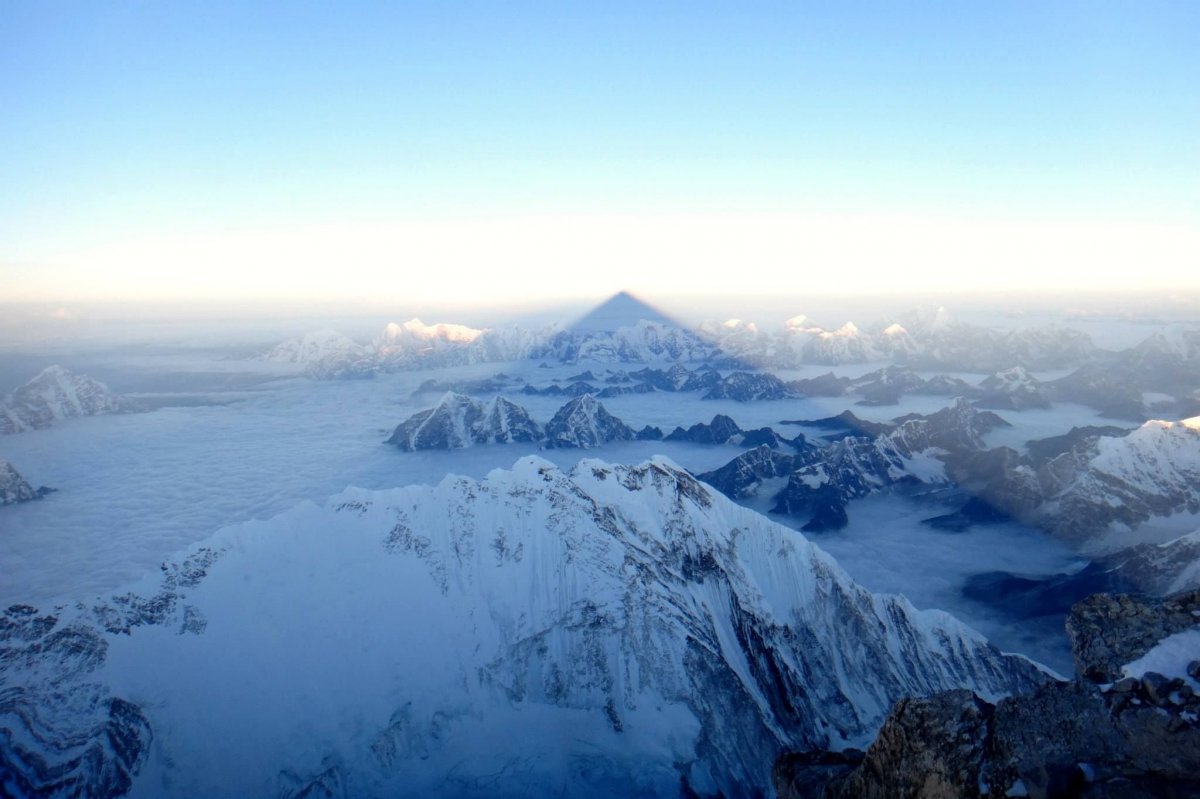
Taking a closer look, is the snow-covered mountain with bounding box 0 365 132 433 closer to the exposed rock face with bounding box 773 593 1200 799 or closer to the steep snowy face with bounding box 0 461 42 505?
the steep snowy face with bounding box 0 461 42 505

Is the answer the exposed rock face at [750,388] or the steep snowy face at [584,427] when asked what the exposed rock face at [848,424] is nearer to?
the exposed rock face at [750,388]

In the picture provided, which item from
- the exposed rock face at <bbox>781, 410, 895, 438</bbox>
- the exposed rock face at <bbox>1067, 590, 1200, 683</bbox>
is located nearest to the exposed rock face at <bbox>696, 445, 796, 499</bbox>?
the exposed rock face at <bbox>781, 410, 895, 438</bbox>

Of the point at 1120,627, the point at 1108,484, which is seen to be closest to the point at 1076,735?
the point at 1120,627

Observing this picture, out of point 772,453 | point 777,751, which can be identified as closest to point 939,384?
point 772,453

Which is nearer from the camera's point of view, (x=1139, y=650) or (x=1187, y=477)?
(x=1139, y=650)

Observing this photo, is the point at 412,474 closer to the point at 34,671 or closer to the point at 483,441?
the point at 483,441
